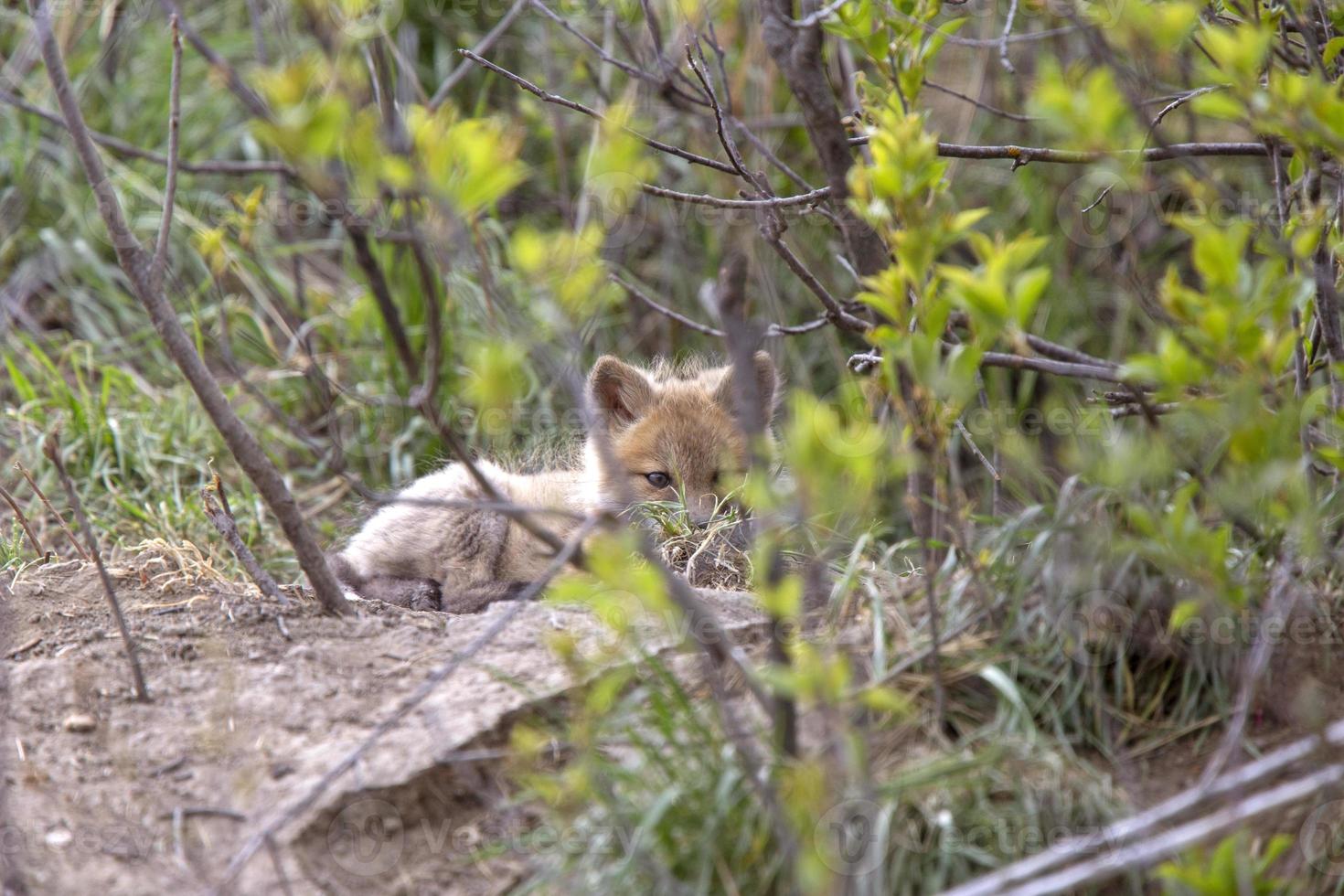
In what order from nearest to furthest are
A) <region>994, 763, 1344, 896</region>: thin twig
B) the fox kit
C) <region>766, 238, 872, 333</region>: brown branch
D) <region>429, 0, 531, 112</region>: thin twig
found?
<region>994, 763, 1344, 896</region>: thin twig
<region>766, 238, 872, 333</region>: brown branch
the fox kit
<region>429, 0, 531, 112</region>: thin twig

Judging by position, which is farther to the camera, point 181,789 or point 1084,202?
point 1084,202

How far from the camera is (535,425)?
5594 millimetres

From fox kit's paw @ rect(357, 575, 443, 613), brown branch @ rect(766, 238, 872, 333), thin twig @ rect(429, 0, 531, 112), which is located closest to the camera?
brown branch @ rect(766, 238, 872, 333)

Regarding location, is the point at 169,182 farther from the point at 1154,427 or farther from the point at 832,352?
the point at 832,352

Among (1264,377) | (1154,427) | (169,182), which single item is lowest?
→ (1154,427)

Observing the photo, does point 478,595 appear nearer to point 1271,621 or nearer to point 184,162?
point 1271,621

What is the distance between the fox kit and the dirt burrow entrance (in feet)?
2.76

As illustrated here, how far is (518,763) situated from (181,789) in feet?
2.33

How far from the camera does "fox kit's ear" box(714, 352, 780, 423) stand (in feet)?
14.8

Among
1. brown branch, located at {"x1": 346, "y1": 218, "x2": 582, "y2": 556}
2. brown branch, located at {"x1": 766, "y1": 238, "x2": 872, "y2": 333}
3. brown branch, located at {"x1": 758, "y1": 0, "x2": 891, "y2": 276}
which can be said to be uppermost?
brown branch, located at {"x1": 758, "y1": 0, "x2": 891, "y2": 276}

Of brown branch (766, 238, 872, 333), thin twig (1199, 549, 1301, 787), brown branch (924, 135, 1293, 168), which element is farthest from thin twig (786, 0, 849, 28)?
thin twig (1199, 549, 1301, 787)

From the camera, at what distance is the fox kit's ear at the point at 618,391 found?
4488mm

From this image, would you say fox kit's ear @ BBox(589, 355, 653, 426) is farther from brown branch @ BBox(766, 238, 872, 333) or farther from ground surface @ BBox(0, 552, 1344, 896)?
ground surface @ BBox(0, 552, 1344, 896)

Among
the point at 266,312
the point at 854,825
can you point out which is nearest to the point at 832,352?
the point at 266,312
